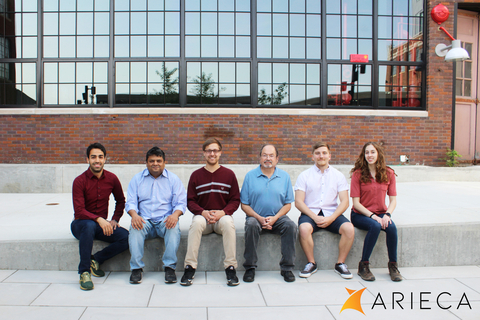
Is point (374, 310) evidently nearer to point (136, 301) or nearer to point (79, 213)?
point (136, 301)

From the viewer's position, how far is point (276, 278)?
3.52 m

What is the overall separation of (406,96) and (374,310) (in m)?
6.79

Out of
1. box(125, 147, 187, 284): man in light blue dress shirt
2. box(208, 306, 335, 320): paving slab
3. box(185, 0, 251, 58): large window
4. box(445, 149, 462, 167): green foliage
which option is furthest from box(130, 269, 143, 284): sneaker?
box(445, 149, 462, 167): green foliage

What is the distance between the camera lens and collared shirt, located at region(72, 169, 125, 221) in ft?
11.2

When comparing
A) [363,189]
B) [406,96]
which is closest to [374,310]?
[363,189]

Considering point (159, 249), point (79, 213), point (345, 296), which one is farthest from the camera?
point (159, 249)

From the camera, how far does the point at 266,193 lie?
3.68 meters

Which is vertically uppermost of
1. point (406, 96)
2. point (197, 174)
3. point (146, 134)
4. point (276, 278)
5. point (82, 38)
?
point (82, 38)

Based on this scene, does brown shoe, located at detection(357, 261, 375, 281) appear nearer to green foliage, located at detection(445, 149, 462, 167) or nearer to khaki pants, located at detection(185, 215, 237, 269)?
khaki pants, located at detection(185, 215, 237, 269)

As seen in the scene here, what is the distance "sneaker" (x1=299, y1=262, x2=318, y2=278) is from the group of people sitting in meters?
0.01

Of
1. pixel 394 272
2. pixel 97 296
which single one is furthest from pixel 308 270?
pixel 97 296

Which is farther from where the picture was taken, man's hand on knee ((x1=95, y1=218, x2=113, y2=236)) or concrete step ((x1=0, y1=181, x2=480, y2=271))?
concrete step ((x1=0, y1=181, x2=480, y2=271))

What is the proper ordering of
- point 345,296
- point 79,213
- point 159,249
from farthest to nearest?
point 159,249
point 79,213
point 345,296

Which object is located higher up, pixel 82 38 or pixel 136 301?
pixel 82 38
